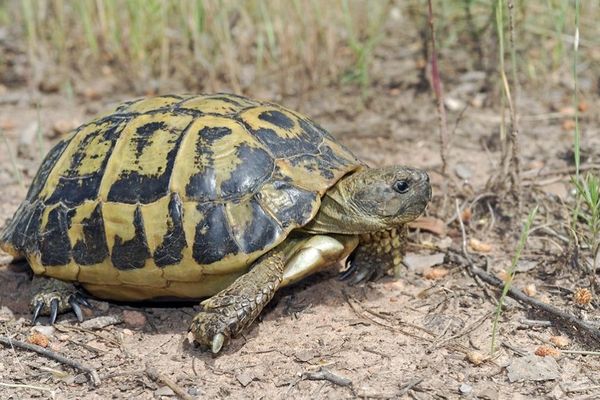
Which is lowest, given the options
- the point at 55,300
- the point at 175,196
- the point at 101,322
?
the point at 101,322

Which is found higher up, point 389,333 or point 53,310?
point 53,310

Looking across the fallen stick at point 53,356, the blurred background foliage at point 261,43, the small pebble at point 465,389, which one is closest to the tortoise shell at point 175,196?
the fallen stick at point 53,356

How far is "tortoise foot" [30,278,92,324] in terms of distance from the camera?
3.68 meters

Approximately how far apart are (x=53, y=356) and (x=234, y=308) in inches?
31.7

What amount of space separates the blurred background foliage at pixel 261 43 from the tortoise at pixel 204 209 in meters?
2.11

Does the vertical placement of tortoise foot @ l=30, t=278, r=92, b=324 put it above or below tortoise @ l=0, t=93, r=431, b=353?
below

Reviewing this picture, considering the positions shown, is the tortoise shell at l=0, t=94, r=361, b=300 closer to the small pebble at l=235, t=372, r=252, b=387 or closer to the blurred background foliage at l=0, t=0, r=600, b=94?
the small pebble at l=235, t=372, r=252, b=387

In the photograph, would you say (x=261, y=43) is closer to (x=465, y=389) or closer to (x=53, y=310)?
(x=53, y=310)

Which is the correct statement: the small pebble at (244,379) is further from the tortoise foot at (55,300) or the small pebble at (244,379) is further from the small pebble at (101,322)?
the tortoise foot at (55,300)

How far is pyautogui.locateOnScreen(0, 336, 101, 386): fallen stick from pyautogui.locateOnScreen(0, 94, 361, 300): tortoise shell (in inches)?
14.8

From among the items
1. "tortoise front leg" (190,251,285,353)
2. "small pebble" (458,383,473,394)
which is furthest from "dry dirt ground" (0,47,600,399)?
"tortoise front leg" (190,251,285,353)

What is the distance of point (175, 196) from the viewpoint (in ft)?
11.2

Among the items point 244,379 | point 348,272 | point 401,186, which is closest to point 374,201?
point 401,186

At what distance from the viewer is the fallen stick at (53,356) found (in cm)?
316
